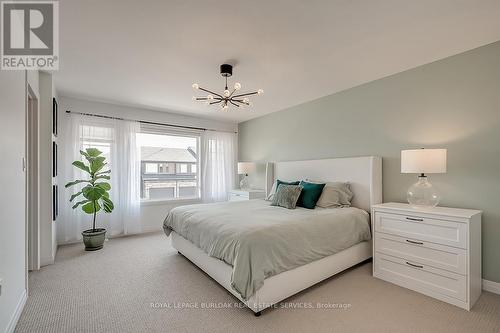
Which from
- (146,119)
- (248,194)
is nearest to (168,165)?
(146,119)

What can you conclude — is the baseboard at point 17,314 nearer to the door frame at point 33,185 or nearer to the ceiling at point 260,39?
the door frame at point 33,185

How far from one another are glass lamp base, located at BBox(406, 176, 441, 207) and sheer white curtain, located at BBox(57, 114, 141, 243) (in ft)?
14.2

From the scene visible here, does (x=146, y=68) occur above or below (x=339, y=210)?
above

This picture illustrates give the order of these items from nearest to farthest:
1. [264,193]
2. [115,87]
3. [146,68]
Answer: [146,68], [115,87], [264,193]

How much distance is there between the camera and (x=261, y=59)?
256 centimetres

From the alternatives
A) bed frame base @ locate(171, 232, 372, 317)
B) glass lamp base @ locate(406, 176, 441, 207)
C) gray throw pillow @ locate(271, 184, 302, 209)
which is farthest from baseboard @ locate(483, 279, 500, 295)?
gray throw pillow @ locate(271, 184, 302, 209)

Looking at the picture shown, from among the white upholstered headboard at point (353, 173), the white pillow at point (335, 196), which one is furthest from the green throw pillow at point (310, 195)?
the white upholstered headboard at point (353, 173)

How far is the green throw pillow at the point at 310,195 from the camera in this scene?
316 centimetres

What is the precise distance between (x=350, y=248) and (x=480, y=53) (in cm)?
245

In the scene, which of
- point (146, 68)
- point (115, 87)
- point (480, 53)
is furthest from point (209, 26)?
point (480, 53)

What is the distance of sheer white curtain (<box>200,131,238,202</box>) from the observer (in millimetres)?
5258

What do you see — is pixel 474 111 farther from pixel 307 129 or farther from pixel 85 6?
pixel 85 6

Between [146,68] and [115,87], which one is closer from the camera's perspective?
[146,68]

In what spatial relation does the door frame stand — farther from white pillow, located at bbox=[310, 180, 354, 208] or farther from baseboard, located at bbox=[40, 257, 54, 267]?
white pillow, located at bbox=[310, 180, 354, 208]
